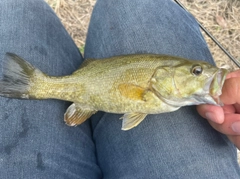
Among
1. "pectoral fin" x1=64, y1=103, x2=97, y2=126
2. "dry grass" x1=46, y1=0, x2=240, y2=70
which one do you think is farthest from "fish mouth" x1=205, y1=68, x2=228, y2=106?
"dry grass" x1=46, y1=0, x2=240, y2=70

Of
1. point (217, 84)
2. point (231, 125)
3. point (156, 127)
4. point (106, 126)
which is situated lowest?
point (106, 126)

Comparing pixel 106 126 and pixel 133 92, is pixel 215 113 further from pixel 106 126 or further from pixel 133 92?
pixel 106 126

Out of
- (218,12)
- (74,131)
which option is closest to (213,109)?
(74,131)

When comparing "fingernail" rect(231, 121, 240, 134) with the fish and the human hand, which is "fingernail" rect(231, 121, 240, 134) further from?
the fish

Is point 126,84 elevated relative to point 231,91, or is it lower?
lower

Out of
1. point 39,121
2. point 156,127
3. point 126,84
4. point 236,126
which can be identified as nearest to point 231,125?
point 236,126

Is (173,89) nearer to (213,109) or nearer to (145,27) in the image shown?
(213,109)

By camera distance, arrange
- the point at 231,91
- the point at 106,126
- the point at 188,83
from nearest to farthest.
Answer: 1. the point at 231,91
2. the point at 188,83
3. the point at 106,126
